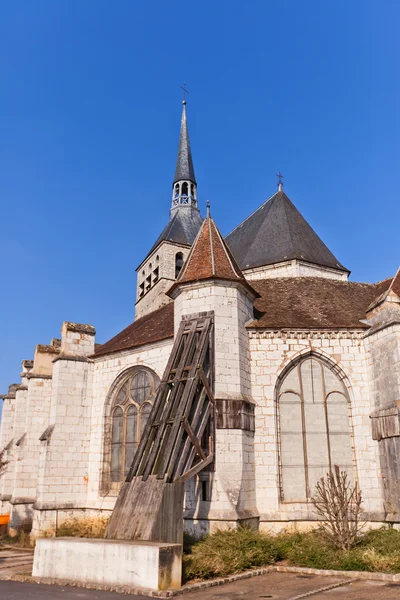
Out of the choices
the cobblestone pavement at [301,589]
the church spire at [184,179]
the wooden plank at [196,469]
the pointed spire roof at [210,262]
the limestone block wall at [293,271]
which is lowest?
the cobblestone pavement at [301,589]

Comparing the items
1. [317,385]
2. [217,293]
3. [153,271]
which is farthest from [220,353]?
[153,271]

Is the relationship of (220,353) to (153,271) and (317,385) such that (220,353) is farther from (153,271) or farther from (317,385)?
(153,271)

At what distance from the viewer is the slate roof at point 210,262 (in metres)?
12.5

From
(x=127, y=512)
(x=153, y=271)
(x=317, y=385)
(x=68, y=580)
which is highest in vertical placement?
(x=153, y=271)

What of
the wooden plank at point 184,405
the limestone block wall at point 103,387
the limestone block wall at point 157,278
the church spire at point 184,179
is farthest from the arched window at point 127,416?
the church spire at point 184,179

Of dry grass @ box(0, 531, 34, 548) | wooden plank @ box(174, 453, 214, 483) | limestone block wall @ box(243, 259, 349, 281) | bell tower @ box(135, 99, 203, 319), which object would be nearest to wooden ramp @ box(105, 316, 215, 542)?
wooden plank @ box(174, 453, 214, 483)

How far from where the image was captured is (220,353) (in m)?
11.8

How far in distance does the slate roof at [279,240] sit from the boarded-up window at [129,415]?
302 inches

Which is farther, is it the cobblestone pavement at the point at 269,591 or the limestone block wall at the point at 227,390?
the limestone block wall at the point at 227,390

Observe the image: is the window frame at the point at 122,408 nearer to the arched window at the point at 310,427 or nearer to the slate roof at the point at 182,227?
the arched window at the point at 310,427

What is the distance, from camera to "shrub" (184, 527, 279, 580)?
8461 millimetres

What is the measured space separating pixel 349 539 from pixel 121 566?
427 centimetres

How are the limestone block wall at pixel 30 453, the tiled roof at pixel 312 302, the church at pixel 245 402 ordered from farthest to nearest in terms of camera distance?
1. the limestone block wall at pixel 30 453
2. the tiled roof at pixel 312 302
3. the church at pixel 245 402

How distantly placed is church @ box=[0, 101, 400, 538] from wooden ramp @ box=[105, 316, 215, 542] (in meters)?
0.28
